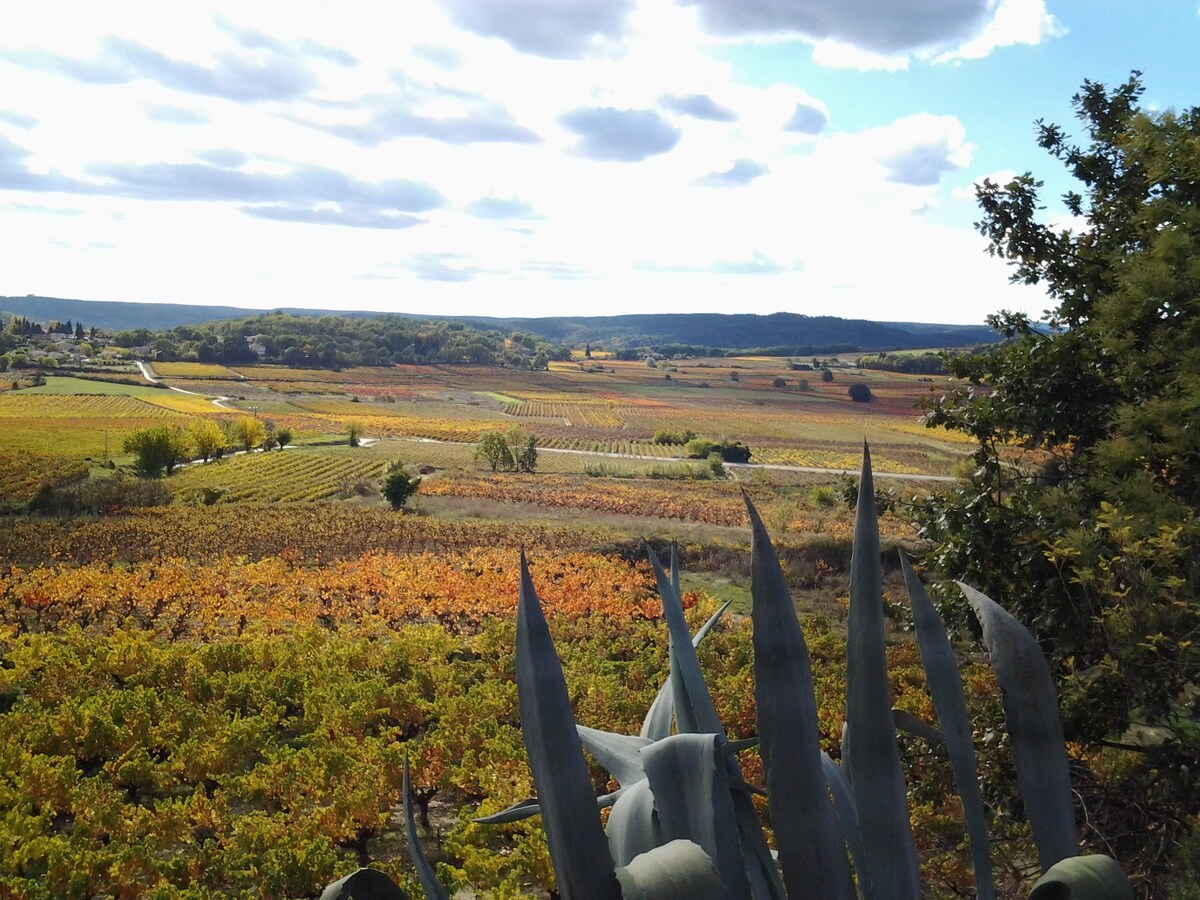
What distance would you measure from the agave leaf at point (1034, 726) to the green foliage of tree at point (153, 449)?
2831 centimetres

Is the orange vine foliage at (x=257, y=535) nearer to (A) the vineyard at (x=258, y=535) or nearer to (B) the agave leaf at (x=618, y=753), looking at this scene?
(A) the vineyard at (x=258, y=535)

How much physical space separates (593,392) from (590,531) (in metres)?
49.5

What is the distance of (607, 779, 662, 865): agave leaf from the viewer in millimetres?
1536

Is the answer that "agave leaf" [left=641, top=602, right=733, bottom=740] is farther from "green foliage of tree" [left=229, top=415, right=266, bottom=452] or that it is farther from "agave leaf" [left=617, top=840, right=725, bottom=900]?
"green foliage of tree" [left=229, top=415, right=266, bottom=452]

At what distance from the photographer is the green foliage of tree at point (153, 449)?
26.8 metres

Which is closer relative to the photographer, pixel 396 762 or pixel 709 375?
pixel 396 762

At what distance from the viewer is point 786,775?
4.94 ft

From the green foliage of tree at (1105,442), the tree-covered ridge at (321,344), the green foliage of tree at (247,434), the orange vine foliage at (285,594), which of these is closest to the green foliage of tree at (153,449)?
the green foliage of tree at (247,434)

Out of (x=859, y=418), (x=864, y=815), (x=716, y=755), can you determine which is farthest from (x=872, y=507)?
(x=859, y=418)

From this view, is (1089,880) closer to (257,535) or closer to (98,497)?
(257,535)

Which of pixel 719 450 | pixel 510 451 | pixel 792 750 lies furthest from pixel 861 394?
pixel 792 750

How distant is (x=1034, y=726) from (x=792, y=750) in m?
0.53

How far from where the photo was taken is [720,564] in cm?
1563

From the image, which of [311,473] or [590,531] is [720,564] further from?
[311,473]
